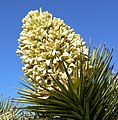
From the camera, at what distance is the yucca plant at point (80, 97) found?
339cm

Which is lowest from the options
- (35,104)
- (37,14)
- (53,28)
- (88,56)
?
(35,104)

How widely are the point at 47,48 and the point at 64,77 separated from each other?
394 millimetres

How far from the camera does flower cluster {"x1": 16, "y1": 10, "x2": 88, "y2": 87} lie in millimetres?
3582

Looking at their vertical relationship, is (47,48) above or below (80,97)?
above

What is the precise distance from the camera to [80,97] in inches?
135

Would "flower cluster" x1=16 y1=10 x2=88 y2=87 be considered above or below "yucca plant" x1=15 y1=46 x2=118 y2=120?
above

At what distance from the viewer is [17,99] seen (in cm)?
353

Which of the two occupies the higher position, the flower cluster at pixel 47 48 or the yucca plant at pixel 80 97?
the flower cluster at pixel 47 48

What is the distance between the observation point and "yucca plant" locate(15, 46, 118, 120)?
3.39 metres

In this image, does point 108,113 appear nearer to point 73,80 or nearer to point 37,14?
point 73,80

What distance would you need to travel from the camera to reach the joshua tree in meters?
3.41

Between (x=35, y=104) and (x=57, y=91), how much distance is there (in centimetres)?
30

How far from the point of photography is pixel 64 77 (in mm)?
3527

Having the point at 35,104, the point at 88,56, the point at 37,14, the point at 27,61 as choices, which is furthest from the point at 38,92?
the point at 37,14
